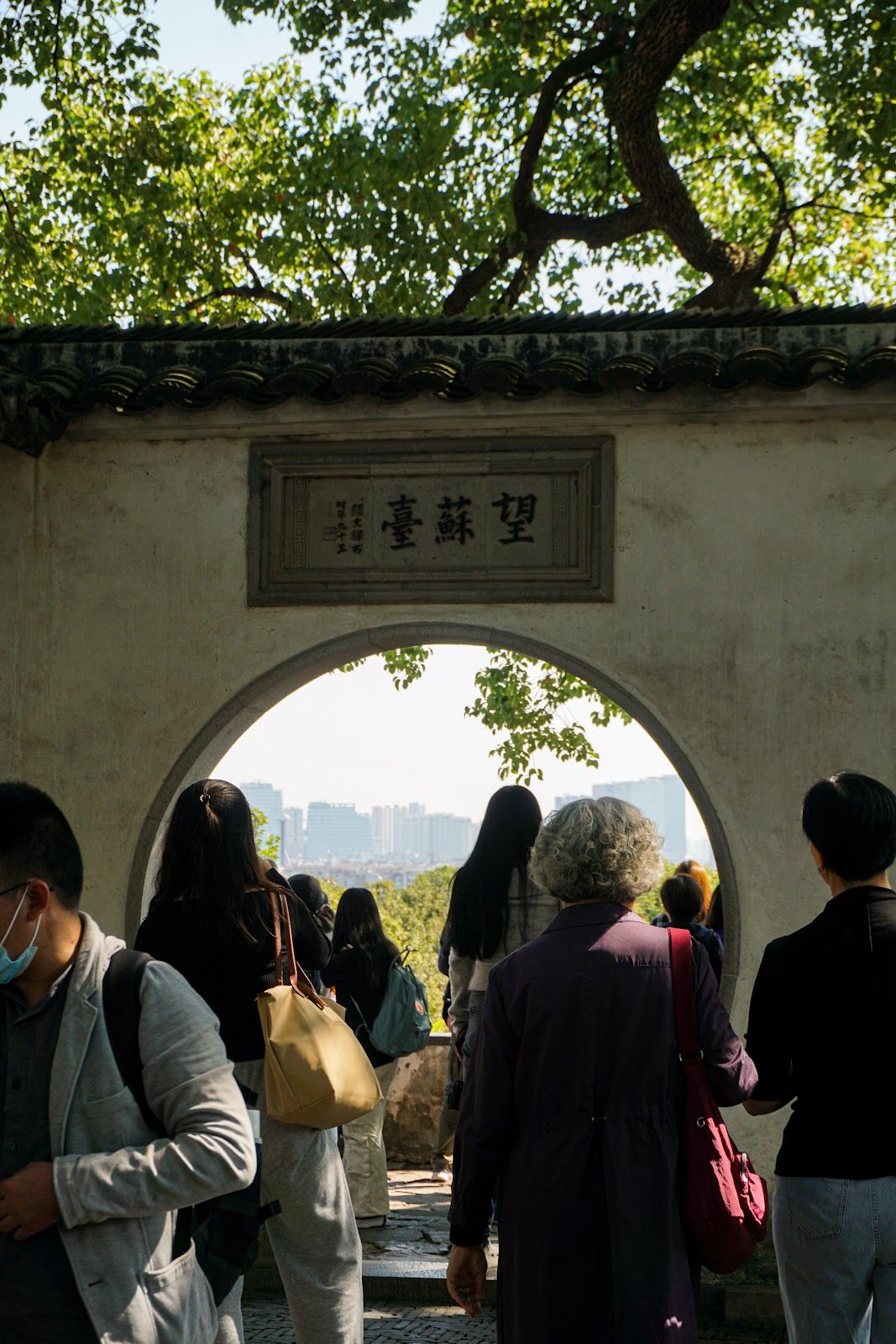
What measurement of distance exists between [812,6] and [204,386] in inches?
368

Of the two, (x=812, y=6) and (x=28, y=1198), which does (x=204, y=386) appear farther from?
(x=812, y=6)

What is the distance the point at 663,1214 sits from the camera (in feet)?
8.85

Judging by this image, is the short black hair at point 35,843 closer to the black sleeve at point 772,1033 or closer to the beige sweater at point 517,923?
the black sleeve at point 772,1033

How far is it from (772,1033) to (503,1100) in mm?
637

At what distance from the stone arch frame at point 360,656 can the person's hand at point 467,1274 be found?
2710 millimetres

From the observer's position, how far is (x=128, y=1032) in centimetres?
226

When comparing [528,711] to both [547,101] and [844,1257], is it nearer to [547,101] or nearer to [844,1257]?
[547,101]

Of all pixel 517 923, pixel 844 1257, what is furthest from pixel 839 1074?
pixel 517 923

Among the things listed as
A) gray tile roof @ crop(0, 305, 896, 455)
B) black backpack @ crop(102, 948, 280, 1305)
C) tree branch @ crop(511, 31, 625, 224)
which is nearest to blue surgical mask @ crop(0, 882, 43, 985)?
black backpack @ crop(102, 948, 280, 1305)

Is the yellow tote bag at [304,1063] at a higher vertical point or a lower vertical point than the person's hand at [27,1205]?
lower

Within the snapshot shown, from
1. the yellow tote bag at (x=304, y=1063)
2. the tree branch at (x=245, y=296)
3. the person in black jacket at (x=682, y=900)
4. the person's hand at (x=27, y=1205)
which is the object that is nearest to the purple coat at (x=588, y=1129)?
the yellow tote bag at (x=304, y=1063)

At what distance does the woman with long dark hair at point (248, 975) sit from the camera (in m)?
3.55

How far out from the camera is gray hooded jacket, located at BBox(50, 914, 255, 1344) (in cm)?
216

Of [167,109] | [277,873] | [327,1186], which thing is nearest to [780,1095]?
[327,1186]
